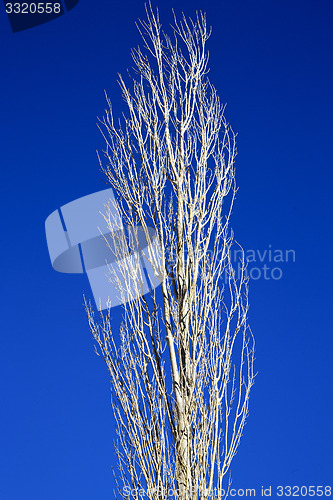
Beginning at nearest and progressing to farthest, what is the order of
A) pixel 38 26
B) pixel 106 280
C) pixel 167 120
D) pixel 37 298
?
1. pixel 167 120
2. pixel 106 280
3. pixel 37 298
4. pixel 38 26

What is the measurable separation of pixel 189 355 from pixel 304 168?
112 inches

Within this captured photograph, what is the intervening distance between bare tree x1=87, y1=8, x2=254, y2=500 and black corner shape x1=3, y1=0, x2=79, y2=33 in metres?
2.61

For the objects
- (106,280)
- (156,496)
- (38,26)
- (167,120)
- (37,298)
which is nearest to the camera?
(156,496)

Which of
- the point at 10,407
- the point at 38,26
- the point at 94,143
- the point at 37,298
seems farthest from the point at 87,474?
the point at 38,26

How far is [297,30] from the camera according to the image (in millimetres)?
5672

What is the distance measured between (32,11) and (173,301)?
3793 millimetres

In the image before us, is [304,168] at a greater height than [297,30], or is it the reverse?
[297,30]

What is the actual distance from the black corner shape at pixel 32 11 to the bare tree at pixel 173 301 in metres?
2.61

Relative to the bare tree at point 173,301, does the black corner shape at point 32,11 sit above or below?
above

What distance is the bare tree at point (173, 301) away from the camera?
318cm

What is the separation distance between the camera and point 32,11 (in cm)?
581

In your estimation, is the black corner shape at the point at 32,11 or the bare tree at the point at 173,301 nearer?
the bare tree at the point at 173,301

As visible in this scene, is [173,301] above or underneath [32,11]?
underneath

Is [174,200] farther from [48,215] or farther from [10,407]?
[10,407]
